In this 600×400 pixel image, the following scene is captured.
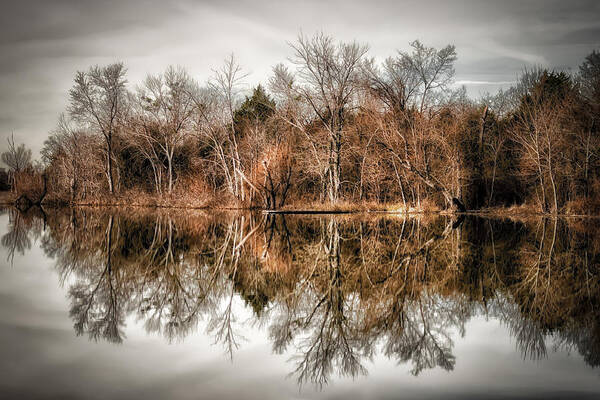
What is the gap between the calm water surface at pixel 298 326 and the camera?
3.10 m

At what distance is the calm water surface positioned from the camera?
310 cm

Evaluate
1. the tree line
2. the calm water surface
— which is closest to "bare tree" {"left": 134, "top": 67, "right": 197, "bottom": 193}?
the tree line

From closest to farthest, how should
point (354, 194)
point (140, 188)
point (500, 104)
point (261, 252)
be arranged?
point (261, 252), point (354, 194), point (500, 104), point (140, 188)

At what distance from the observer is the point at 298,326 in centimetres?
448

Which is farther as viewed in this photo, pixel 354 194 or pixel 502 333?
pixel 354 194

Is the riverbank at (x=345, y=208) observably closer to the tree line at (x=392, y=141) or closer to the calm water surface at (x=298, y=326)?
the tree line at (x=392, y=141)

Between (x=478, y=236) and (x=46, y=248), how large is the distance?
474 inches

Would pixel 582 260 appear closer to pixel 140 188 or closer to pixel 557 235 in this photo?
pixel 557 235

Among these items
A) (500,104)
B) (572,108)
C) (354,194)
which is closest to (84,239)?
(354,194)

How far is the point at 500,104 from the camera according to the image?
37500 millimetres

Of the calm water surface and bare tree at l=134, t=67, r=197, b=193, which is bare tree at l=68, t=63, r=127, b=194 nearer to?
bare tree at l=134, t=67, r=197, b=193

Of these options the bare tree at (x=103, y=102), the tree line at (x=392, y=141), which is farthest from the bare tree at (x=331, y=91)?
the bare tree at (x=103, y=102)

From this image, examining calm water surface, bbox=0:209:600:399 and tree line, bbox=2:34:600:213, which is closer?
calm water surface, bbox=0:209:600:399

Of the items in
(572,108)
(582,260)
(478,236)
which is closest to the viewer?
(582,260)
